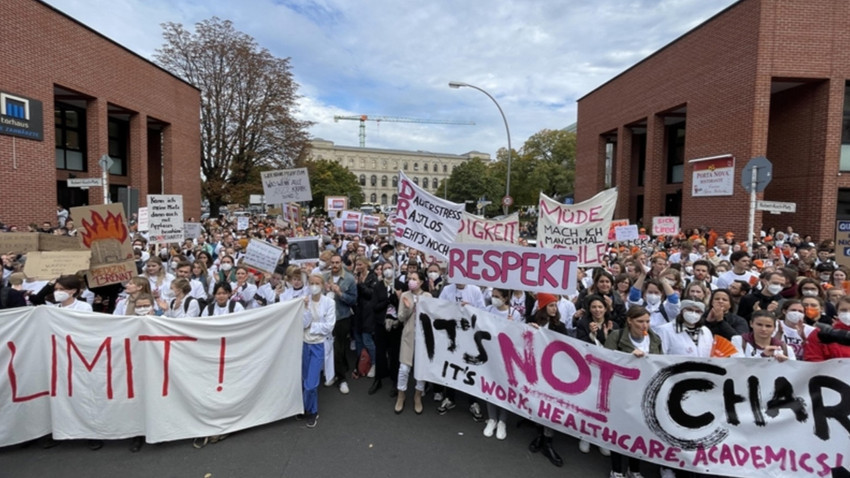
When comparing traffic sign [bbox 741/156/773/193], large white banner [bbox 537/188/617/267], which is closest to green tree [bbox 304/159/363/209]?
large white banner [bbox 537/188/617/267]

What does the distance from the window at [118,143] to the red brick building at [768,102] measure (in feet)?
84.7

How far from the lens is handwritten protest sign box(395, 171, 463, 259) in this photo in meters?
7.11

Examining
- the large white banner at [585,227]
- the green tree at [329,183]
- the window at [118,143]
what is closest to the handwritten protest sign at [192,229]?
the large white banner at [585,227]

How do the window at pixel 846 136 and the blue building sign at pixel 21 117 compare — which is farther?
the window at pixel 846 136

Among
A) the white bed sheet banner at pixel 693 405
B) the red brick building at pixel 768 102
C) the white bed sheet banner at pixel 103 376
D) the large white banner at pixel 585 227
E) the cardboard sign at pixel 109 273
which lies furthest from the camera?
the red brick building at pixel 768 102

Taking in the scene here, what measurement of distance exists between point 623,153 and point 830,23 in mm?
10144

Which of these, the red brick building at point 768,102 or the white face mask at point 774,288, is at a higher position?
the red brick building at point 768,102

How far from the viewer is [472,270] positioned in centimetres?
523

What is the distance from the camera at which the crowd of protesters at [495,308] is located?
13.5ft

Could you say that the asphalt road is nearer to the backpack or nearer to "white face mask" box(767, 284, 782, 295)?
the backpack

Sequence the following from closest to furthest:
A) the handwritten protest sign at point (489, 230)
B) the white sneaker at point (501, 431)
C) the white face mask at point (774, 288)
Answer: the white sneaker at point (501, 431)
the white face mask at point (774, 288)
the handwritten protest sign at point (489, 230)

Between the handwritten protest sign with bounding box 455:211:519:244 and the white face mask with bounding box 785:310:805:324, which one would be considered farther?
the handwritten protest sign with bounding box 455:211:519:244

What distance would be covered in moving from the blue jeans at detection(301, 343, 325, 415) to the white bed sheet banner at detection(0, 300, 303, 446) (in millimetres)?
944

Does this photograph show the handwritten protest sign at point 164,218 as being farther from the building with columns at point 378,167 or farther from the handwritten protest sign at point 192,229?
the building with columns at point 378,167
